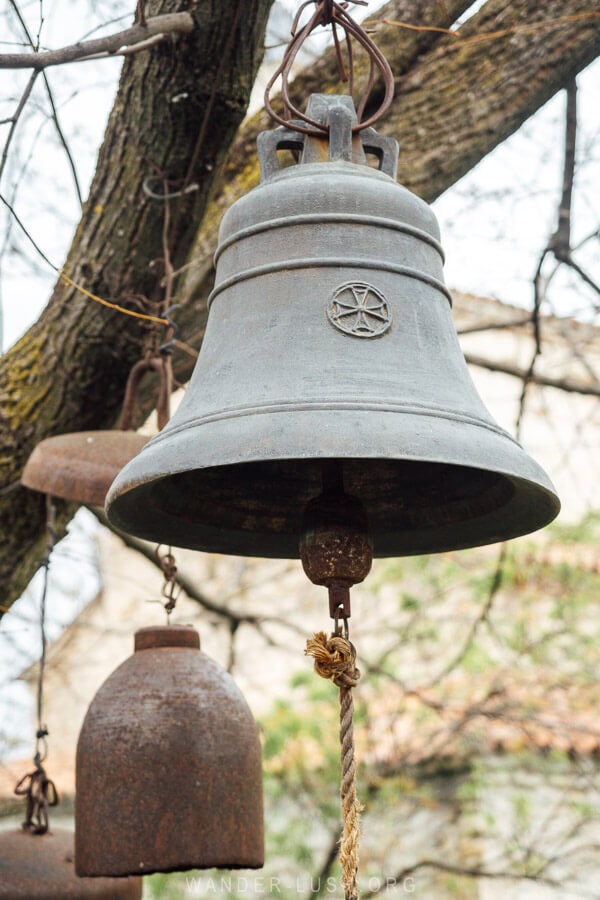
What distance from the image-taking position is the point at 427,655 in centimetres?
Answer: 528

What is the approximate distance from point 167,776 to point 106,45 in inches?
49.9

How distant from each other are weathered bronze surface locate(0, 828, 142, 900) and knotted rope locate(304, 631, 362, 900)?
0.92 metres

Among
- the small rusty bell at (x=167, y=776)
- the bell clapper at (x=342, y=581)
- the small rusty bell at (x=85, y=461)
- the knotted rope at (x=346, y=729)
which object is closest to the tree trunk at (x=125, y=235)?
the small rusty bell at (x=85, y=461)

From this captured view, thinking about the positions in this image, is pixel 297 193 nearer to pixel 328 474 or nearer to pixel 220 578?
pixel 328 474

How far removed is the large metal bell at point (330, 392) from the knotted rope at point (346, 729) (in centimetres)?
26

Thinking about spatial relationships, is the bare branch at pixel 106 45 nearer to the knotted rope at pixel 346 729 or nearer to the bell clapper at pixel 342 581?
the bell clapper at pixel 342 581

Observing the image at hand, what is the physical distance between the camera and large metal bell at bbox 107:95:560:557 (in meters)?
1.42

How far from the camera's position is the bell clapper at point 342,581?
1453 mm

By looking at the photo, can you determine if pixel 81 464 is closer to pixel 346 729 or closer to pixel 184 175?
pixel 184 175

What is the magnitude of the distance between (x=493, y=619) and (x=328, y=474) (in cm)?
420

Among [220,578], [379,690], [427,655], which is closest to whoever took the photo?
[379,690]

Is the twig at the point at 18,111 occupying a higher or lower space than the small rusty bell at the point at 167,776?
higher

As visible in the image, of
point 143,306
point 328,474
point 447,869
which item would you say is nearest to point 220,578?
point 447,869
